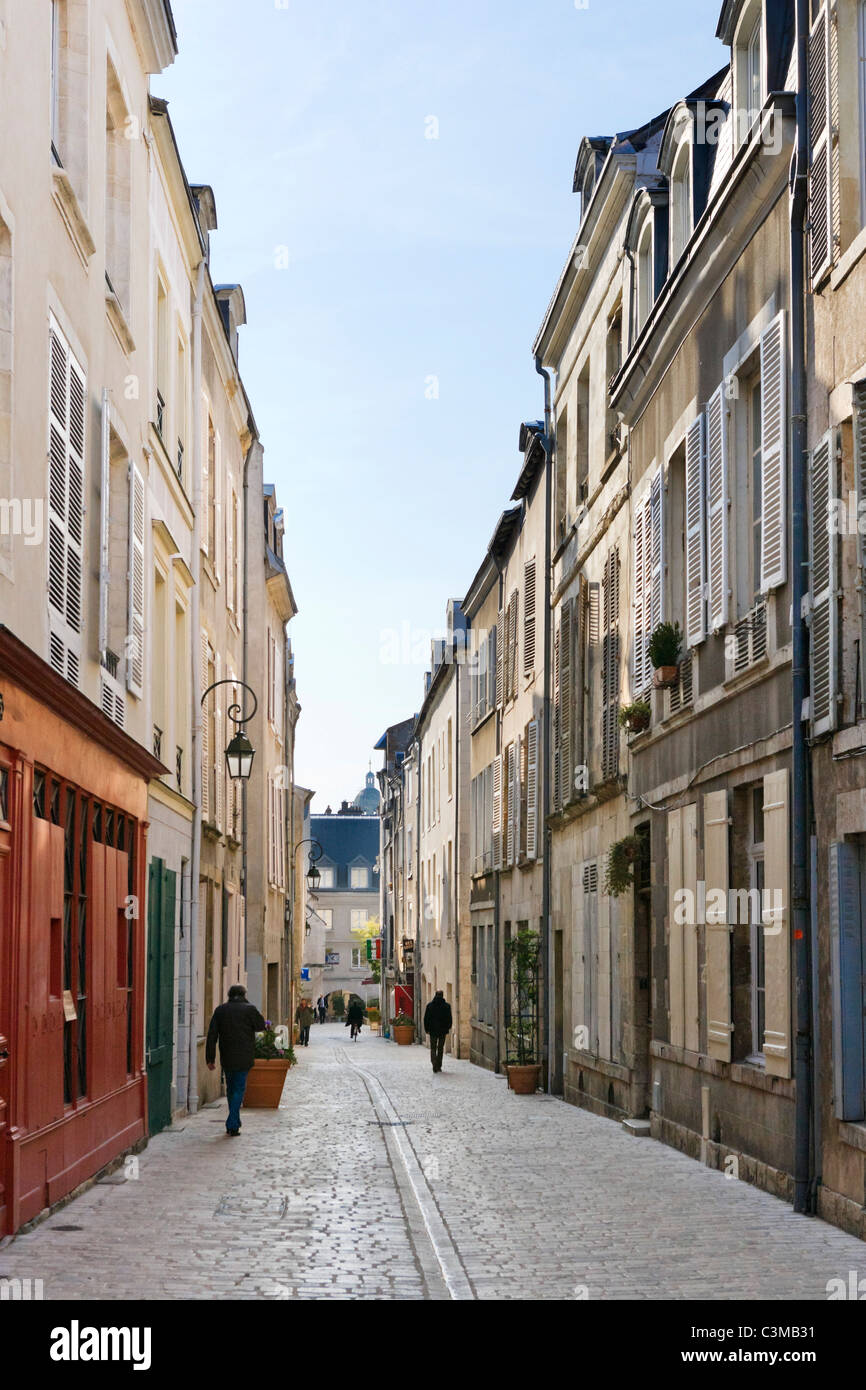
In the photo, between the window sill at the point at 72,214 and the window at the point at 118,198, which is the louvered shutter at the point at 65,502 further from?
the window at the point at 118,198

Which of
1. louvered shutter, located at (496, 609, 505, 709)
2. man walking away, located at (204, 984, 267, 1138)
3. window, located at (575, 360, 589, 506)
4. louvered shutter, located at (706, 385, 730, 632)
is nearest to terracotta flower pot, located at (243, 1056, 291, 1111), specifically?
man walking away, located at (204, 984, 267, 1138)

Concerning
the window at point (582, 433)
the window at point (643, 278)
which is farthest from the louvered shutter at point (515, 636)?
the window at point (643, 278)

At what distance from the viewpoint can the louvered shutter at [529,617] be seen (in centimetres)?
2817

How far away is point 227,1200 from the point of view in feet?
40.3

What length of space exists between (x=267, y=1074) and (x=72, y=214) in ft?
39.1

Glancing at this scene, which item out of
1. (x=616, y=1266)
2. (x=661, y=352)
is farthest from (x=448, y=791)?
(x=616, y=1266)

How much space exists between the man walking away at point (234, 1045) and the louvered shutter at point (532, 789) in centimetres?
1006

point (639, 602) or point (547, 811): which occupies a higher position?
point (639, 602)

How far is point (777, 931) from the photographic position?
12.2m

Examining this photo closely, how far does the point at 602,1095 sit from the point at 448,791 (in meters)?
23.7

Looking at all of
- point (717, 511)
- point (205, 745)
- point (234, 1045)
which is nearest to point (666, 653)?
point (717, 511)

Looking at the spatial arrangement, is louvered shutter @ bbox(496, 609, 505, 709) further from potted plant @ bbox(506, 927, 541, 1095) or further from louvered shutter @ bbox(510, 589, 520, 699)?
potted plant @ bbox(506, 927, 541, 1095)

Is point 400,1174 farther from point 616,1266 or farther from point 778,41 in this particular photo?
point 778,41

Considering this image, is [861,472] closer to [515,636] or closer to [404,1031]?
[515,636]
